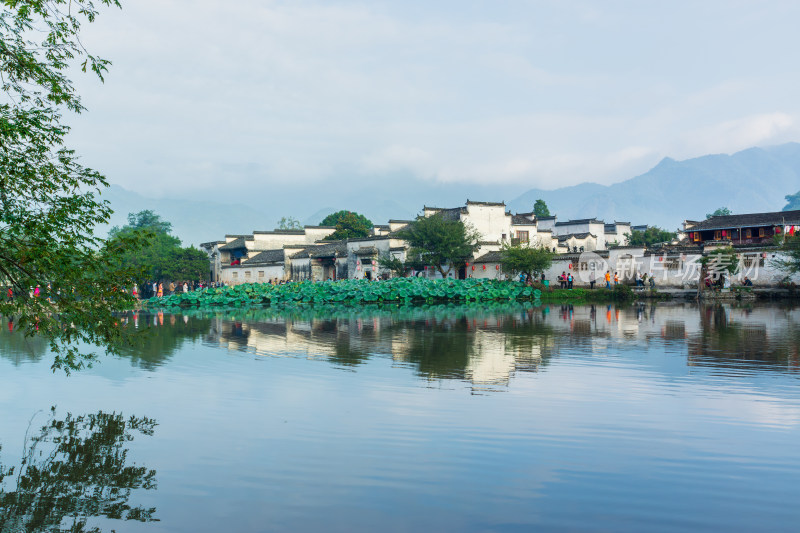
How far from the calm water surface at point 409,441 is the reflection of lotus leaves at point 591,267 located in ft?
102

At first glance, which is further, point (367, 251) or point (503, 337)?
point (367, 251)

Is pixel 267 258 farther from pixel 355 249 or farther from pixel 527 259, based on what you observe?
pixel 527 259

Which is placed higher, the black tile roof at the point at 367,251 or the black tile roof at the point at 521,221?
the black tile roof at the point at 521,221

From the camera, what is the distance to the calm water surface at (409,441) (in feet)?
19.2

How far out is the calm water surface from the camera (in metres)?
5.85

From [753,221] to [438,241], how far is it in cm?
2086

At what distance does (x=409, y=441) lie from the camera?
26.1 feet

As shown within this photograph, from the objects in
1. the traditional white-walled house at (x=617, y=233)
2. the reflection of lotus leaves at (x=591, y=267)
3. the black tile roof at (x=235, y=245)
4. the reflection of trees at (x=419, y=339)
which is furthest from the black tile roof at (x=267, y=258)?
the traditional white-walled house at (x=617, y=233)

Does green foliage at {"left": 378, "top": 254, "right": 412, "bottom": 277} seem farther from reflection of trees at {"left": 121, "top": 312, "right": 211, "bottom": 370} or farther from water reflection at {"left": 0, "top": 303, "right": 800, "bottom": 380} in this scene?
reflection of trees at {"left": 121, "top": 312, "right": 211, "bottom": 370}

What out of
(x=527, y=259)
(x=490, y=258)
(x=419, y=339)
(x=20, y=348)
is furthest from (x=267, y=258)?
(x=419, y=339)

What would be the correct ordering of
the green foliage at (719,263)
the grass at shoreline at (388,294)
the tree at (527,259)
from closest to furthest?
the green foliage at (719,263) → the grass at shoreline at (388,294) → the tree at (527,259)

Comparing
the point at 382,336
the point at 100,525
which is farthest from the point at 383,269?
the point at 100,525

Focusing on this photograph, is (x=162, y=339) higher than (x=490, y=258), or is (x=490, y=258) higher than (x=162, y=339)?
(x=490, y=258)

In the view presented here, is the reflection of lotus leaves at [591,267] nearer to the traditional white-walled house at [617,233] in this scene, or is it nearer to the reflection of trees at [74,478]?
the traditional white-walled house at [617,233]
